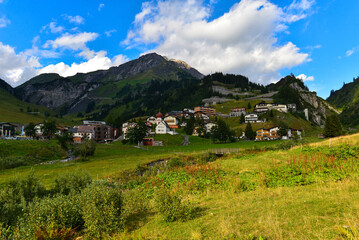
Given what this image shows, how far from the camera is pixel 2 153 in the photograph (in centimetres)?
5575

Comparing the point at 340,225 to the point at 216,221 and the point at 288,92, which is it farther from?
Result: the point at 288,92

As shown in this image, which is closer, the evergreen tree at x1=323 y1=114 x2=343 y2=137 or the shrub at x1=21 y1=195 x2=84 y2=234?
the shrub at x1=21 y1=195 x2=84 y2=234

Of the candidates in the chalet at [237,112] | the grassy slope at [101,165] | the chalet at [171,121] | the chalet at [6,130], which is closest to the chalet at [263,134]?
the grassy slope at [101,165]

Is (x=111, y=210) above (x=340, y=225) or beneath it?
beneath

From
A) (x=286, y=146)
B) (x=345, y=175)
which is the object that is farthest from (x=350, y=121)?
(x=345, y=175)

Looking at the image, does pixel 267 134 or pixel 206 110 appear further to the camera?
pixel 206 110

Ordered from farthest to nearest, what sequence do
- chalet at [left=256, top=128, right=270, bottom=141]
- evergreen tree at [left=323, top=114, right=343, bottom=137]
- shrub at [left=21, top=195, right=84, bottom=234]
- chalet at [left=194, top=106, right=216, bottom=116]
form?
chalet at [left=194, top=106, right=216, bottom=116] → chalet at [left=256, top=128, right=270, bottom=141] → evergreen tree at [left=323, top=114, right=343, bottom=137] → shrub at [left=21, top=195, right=84, bottom=234]

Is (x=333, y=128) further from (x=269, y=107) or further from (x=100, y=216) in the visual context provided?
(x=100, y=216)

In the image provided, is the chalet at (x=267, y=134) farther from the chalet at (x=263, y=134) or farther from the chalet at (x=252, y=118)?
the chalet at (x=252, y=118)

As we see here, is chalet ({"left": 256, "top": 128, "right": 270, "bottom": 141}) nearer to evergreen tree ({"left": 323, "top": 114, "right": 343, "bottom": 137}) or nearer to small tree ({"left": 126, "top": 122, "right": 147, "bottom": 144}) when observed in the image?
evergreen tree ({"left": 323, "top": 114, "right": 343, "bottom": 137})

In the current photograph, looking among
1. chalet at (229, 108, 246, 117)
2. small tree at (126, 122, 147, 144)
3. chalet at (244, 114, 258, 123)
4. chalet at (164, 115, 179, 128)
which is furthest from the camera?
chalet at (229, 108, 246, 117)

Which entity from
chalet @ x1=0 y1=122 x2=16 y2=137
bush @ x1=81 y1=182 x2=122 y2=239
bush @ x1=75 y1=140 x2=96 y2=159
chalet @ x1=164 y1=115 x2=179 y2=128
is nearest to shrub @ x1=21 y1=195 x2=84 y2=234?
bush @ x1=81 y1=182 x2=122 y2=239

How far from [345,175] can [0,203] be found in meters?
19.5

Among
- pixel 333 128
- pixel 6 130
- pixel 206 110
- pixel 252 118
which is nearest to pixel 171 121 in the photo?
pixel 206 110
